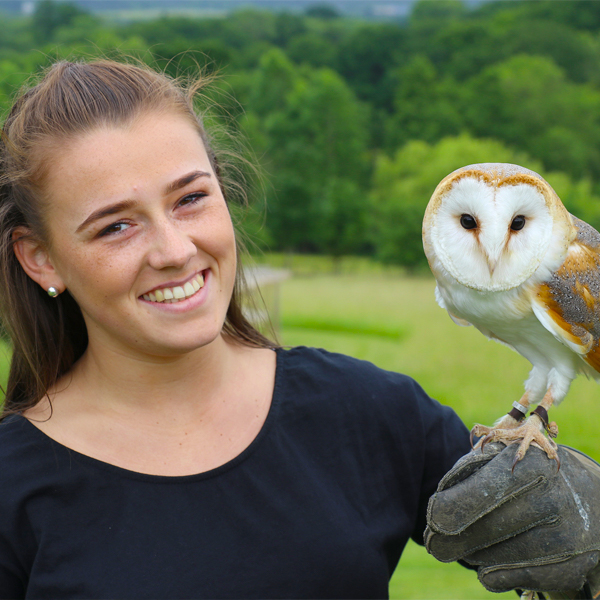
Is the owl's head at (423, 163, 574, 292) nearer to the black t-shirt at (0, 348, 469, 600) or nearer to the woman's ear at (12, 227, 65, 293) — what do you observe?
the black t-shirt at (0, 348, 469, 600)

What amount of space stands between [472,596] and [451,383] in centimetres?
542

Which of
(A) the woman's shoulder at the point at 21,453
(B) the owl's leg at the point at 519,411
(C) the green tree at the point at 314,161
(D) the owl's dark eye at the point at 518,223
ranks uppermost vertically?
(D) the owl's dark eye at the point at 518,223

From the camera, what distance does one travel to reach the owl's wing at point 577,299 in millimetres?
1211

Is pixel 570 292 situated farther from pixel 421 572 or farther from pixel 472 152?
pixel 472 152

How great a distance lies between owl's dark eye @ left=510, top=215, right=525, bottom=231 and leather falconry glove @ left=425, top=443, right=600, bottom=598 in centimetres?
44

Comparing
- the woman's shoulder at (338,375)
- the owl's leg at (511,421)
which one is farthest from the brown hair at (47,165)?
the owl's leg at (511,421)

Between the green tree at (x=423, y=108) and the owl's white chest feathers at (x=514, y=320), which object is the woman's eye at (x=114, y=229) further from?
the green tree at (x=423, y=108)

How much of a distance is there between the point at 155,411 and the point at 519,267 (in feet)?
2.76

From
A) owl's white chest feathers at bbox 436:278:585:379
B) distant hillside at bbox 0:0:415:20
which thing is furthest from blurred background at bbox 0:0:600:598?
owl's white chest feathers at bbox 436:278:585:379

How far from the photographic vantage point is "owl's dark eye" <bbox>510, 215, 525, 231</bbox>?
1179 millimetres

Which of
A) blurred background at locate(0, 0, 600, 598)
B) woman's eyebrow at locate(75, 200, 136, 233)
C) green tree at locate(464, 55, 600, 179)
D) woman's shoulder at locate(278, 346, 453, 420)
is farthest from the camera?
green tree at locate(464, 55, 600, 179)

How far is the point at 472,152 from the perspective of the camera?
74.1 ft

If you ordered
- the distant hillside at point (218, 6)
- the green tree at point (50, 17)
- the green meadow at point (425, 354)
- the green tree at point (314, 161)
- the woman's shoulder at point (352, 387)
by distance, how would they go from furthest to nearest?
the distant hillside at point (218, 6) < the green tree at point (50, 17) < the green tree at point (314, 161) < the green meadow at point (425, 354) < the woman's shoulder at point (352, 387)

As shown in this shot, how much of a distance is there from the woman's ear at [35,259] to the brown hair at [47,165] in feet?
0.07
